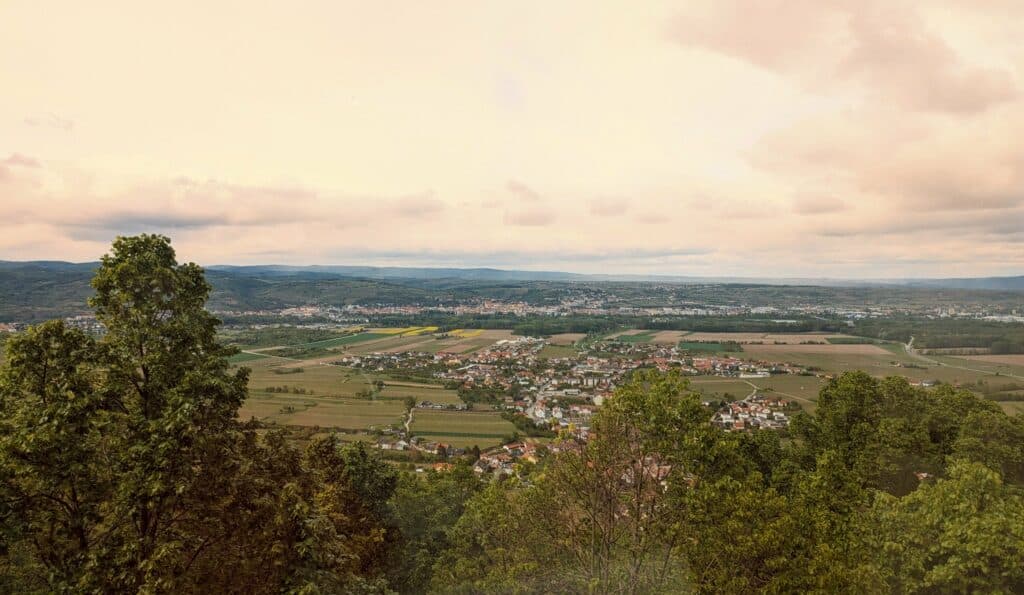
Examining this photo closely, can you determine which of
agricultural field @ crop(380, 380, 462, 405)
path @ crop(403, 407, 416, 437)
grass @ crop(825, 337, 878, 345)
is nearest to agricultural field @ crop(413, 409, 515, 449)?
path @ crop(403, 407, 416, 437)

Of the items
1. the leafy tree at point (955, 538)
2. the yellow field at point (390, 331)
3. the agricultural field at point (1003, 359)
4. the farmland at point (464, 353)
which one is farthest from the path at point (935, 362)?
the yellow field at point (390, 331)

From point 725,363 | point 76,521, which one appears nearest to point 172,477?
point 76,521

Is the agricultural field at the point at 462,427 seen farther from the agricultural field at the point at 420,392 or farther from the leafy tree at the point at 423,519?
the leafy tree at the point at 423,519

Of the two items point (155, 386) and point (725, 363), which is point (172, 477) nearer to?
point (155, 386)

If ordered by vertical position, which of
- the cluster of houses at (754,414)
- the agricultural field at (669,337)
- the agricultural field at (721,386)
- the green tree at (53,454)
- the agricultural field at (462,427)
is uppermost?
the green tree at (53,454)

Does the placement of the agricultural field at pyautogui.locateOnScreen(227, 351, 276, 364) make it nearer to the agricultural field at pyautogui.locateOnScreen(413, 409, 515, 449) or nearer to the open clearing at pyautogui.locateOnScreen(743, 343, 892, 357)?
the agricultural field at pyautogui.locateOnScreen(413, 409, 515, 449)

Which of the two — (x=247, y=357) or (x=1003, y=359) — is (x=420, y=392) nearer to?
(x=247, y=357)

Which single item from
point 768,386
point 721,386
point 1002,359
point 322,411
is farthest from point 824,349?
point 322,411

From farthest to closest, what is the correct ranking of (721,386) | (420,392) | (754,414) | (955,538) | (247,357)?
(247,357)
(420,392)
(721,386)
(754,414)
(955,538)
